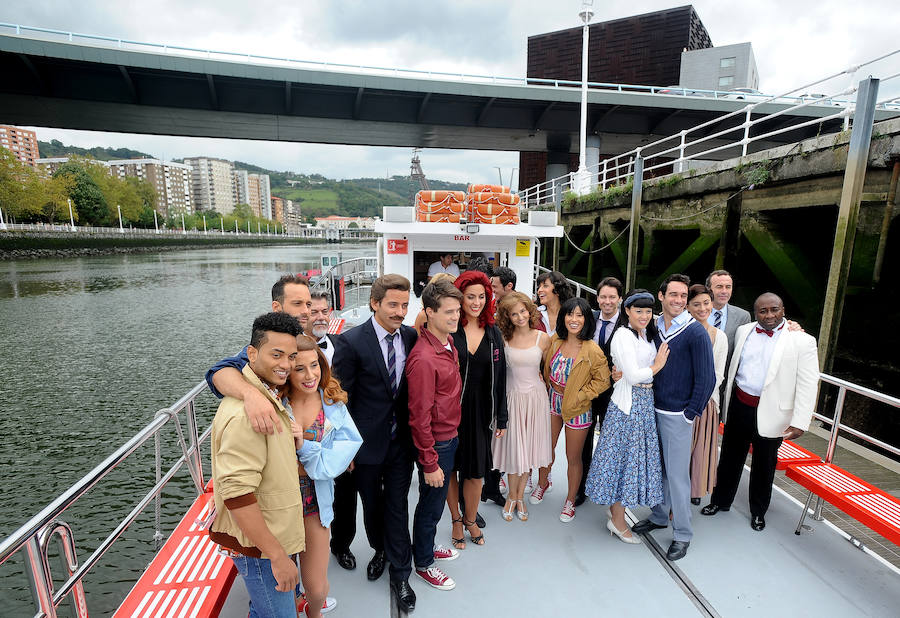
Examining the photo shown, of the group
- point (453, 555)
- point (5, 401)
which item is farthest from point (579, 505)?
point (5, 401)

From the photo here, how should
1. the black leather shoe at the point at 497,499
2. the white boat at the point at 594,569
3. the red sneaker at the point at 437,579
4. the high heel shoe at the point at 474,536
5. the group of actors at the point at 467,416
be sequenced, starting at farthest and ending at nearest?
1. the black leather shoe at the point at 497,499
2. the high heel shoe at the point at 474,536
3. the red sneaker at the point at 437,579
4. the white boat at the point at 594,569
5. the group of actors at the point at 467,416

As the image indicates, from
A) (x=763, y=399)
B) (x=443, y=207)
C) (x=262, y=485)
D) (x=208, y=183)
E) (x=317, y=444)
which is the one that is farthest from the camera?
(x=208, y=183)

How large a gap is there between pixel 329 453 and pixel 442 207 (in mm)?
5406

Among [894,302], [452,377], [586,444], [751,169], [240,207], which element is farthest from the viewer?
[240,207]

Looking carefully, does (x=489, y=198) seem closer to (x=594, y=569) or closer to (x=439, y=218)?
(x=439, y=218)

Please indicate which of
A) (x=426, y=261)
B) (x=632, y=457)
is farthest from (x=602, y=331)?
(x=426, y=261)

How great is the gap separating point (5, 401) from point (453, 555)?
40.8ft

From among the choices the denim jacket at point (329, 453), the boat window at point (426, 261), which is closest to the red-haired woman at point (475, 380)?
the denim jacket at point (329, 453)

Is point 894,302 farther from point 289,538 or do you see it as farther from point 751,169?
point 289,538

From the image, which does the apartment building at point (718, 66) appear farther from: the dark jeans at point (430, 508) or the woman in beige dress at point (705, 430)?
the dark jeans at point (430, 508)

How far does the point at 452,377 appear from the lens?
252cm

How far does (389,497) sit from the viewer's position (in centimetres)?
258

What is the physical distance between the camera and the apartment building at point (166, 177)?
14838cm

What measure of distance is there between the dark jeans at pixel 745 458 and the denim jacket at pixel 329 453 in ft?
8.96
